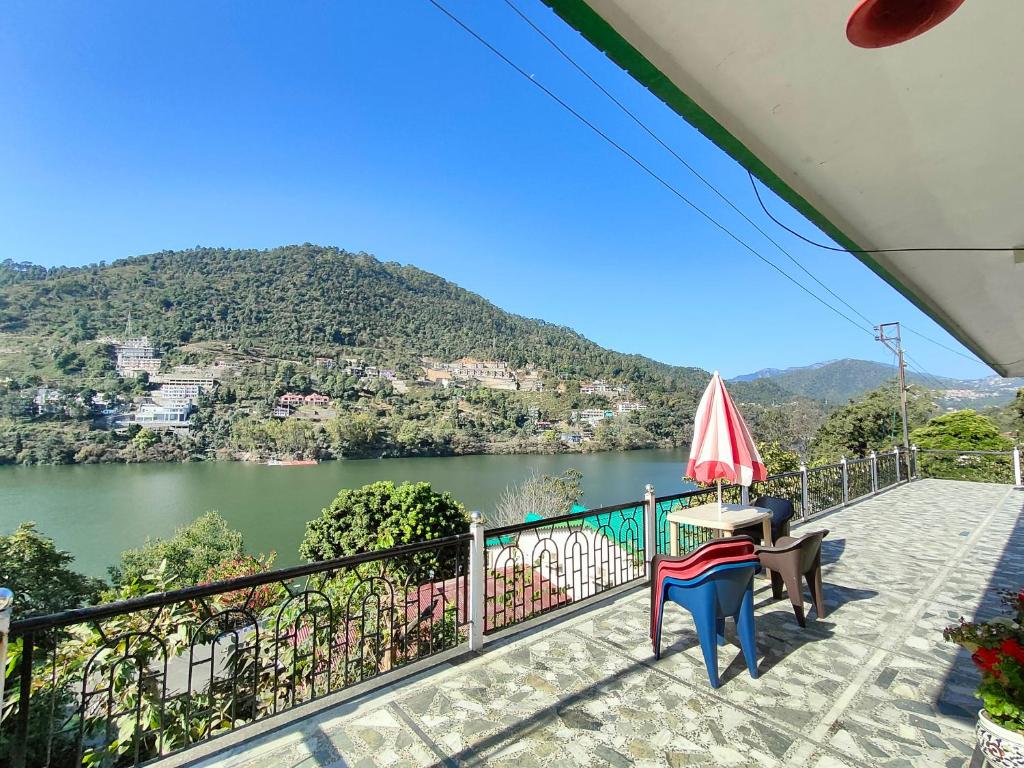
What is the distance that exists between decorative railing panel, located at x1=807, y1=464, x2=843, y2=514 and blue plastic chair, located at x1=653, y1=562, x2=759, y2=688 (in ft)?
19.2

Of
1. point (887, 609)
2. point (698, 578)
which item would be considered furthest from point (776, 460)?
point (698, 578)

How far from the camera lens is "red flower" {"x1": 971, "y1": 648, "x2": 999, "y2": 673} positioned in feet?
5.11

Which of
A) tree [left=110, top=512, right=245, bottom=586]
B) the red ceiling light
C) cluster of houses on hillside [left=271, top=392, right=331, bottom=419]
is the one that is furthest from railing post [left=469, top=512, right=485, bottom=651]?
cluster of houses on hillside [left=271, top=392, right=331, bottom=419]

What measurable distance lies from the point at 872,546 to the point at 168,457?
2091 inches

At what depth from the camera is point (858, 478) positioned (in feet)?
Result: 28.9

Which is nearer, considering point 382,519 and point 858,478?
point 858,478

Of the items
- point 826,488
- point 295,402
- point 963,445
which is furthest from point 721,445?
point 295,402

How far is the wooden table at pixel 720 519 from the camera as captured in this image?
→ 3.59 m

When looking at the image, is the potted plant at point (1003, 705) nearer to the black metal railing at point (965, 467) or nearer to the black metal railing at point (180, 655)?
the black metal railing at point (180, 655)

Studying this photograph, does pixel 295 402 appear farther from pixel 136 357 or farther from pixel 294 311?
pixel 294 311

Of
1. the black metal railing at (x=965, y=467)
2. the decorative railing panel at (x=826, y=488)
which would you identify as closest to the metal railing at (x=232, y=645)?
the decorative railing panel at (x=826, y=488)

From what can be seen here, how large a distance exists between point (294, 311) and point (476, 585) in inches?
3262

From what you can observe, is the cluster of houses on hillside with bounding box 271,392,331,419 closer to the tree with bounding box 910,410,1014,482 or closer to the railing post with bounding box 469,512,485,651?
the tree with bounding box 910,410,1014,482

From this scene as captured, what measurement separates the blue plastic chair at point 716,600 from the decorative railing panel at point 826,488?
5.86m
